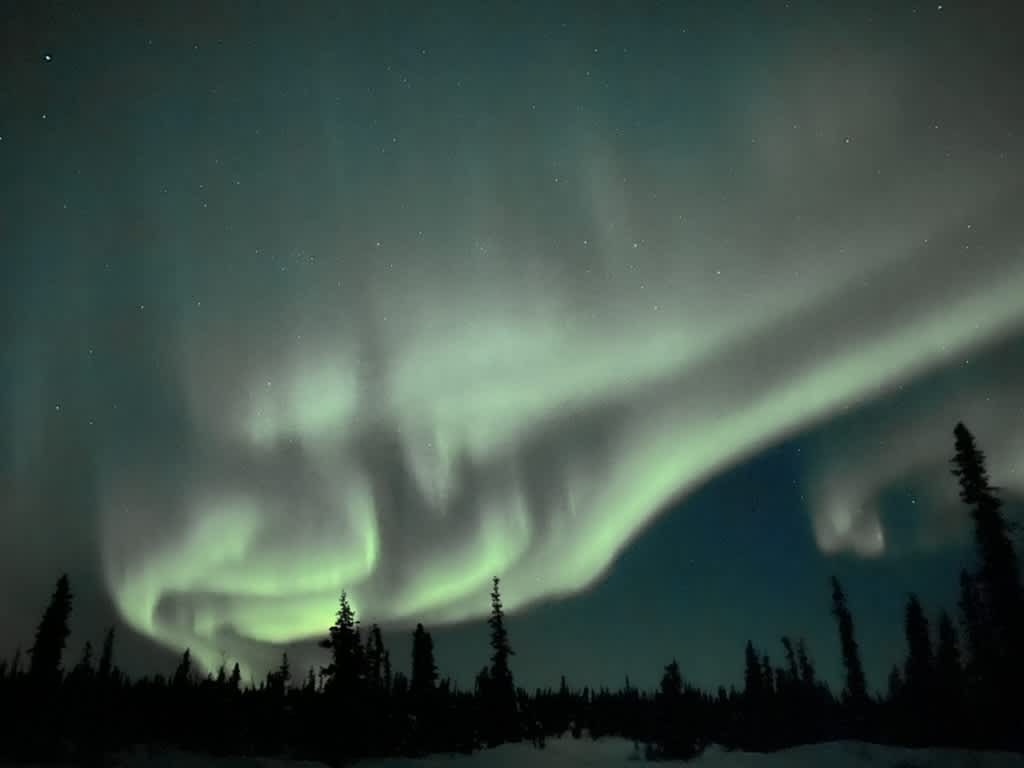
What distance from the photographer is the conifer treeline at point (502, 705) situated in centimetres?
4381

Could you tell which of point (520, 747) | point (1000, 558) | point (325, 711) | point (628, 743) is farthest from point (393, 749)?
point (1000, 558)

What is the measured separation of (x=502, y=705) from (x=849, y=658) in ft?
127

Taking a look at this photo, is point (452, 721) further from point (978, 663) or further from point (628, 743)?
point (978, 663)

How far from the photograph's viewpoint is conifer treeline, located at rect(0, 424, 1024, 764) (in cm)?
4381

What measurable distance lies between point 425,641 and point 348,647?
21.0 m

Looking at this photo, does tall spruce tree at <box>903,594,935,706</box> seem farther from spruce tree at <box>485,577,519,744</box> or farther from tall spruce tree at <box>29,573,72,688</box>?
tall spruce tree at <box>29,573,72,688</box>

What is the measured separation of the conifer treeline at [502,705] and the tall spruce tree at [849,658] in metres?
0.14

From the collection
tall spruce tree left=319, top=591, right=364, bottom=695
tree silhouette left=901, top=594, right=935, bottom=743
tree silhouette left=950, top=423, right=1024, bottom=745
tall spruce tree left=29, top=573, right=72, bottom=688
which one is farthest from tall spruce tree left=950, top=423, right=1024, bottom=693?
tall spruce tree left=29, top=573, right=72, bottom=688

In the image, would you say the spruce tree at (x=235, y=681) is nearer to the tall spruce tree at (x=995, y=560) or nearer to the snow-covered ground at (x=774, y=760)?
the snow-covered ground at (x=774, y=760)

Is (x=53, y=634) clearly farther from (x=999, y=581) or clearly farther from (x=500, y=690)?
(x=999, y=581)

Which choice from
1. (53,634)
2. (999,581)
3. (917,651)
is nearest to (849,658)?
(917,651)

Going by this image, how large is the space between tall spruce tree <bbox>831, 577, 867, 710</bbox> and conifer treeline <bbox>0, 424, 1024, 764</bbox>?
14 centimetres

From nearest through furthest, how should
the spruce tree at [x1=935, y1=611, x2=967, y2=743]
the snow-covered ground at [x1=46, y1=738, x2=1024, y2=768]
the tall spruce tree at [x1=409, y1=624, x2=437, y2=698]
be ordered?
1. the snow-covered ground at [x1=46, y1=738, x2=1024, y2=768]
2. the spruce tree at [x1=935, y1=611, x2=967, y2=743]
3. the tall spruce tree at [x1=409, y1=624, x2=437, y2=698]

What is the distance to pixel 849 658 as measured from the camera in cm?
8088
